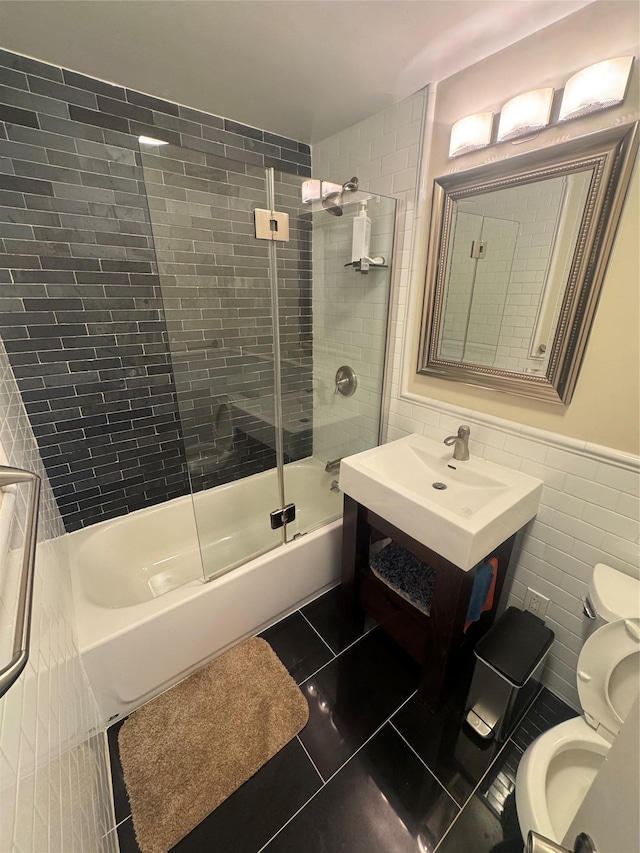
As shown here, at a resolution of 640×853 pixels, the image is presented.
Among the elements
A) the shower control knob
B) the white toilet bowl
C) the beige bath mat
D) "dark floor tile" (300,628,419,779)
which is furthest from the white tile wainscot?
the beige bath mat

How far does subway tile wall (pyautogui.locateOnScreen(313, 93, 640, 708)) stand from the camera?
45.9 inches

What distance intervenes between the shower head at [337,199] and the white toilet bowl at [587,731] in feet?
6.74

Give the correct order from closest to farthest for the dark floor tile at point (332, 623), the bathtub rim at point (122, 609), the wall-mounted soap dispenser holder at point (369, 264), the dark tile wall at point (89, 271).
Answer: the bathtub rim at point (122, 609)
the dark tile wall at point (89, 271)
the dark floor tile at point (332, 623)
the wall-mounted soap dispenser holder at point (369, 264)

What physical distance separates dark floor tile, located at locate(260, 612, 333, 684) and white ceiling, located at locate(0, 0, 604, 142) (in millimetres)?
2443

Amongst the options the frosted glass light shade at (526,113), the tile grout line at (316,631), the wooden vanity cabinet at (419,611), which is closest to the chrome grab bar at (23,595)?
the wooden vanity cabinet at (419,611)

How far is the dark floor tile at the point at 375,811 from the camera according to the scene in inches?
42.2

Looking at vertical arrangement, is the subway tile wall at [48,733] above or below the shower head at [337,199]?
below

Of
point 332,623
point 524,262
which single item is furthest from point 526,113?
point 332,623

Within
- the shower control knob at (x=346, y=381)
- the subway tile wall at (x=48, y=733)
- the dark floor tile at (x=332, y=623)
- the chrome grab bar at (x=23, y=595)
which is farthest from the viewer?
the shower control knob at (x=346, y=381)

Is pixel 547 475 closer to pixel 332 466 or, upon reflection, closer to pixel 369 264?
pixel 332 466

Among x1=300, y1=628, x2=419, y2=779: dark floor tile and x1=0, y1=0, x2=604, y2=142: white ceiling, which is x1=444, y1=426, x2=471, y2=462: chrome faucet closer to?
x1=300, y1=628, x2=419, y2=779: dark floor tile

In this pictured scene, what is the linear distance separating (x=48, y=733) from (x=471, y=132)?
6.99 feet

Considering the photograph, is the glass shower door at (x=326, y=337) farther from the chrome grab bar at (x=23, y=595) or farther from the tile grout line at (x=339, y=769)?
the chrome grab bar at (x=23, y=595)

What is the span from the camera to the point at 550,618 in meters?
1.42
